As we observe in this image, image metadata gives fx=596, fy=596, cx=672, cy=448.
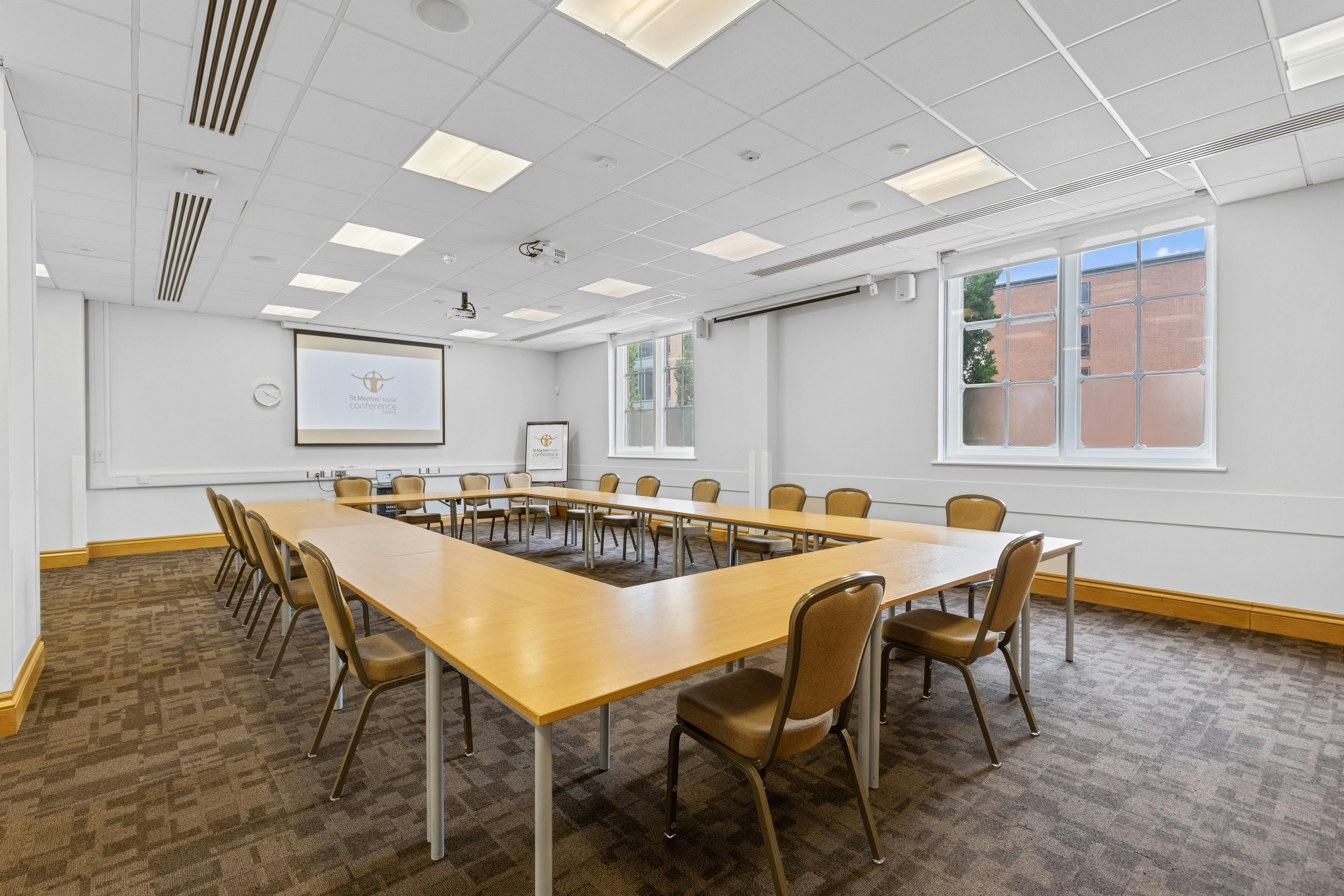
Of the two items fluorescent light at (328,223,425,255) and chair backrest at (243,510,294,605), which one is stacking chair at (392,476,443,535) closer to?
fluorescent light at (328,223,425,255)

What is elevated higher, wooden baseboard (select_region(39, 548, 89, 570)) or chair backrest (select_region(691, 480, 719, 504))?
chair backrest (select_region(691, 480, 719, 504))

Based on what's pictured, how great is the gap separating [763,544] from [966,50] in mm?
3611

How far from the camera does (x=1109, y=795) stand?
2271 millimetres

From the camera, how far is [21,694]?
2910 millimetres

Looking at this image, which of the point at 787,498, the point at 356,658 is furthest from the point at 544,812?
the point at 787,498

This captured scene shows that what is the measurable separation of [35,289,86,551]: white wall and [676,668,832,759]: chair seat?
8362 mm

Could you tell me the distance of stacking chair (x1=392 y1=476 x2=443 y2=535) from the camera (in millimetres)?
6887

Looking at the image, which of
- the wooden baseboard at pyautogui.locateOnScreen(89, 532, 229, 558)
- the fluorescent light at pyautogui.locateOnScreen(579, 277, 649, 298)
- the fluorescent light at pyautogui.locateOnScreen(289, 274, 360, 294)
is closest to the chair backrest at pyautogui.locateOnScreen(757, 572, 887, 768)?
the fluorescent light at pyautogui.locateOnScreen(579, 277, 649, 298)

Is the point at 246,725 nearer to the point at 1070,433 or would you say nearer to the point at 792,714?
the point at 792,714

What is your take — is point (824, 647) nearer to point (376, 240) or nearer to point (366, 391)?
point (376, 240)

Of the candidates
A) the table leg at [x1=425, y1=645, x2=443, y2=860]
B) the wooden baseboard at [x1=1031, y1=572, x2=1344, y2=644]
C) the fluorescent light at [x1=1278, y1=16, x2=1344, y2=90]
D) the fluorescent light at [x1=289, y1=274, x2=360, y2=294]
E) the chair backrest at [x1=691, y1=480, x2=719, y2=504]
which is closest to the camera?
the table leg at [x1=425, y1=645, x2=443, y2=860]

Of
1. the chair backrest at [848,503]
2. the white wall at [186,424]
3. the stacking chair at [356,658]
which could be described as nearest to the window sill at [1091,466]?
the chair backrest at [848,503]

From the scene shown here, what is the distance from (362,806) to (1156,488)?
562cm

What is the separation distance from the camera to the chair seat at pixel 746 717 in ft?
5.62
